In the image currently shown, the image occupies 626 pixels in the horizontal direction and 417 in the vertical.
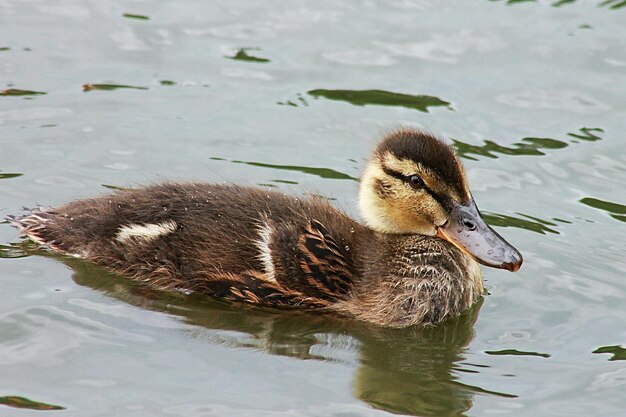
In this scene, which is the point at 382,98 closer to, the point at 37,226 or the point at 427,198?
the point at 427,198

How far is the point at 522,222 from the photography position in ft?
27.2

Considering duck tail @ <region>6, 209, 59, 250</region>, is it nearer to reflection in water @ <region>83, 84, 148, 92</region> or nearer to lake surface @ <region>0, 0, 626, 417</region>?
lake surface @ <region>0, 0, 626, 417</region>

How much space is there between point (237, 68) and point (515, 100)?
2301 millimetres

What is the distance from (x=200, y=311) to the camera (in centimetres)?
695

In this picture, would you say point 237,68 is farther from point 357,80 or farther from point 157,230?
point 157,230

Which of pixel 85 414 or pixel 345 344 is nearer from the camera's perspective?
pixel 85 414

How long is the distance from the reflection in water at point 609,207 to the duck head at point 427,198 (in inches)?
66.3

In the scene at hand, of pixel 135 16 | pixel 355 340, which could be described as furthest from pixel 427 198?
pixel 135 16

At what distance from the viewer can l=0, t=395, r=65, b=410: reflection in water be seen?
5.83 meters

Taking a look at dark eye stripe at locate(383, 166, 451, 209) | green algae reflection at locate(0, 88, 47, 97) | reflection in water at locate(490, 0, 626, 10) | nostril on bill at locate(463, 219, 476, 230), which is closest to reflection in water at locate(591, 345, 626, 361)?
nostril on bill at locate(463, 219, 476, 230)

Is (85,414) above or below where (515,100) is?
below

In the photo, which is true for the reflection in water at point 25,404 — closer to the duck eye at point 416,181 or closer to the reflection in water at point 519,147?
the duck eye at point 416,181

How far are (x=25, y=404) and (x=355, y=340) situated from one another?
72.8 inches

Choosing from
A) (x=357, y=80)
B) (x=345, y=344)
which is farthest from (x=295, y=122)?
(x=345, y=344)
